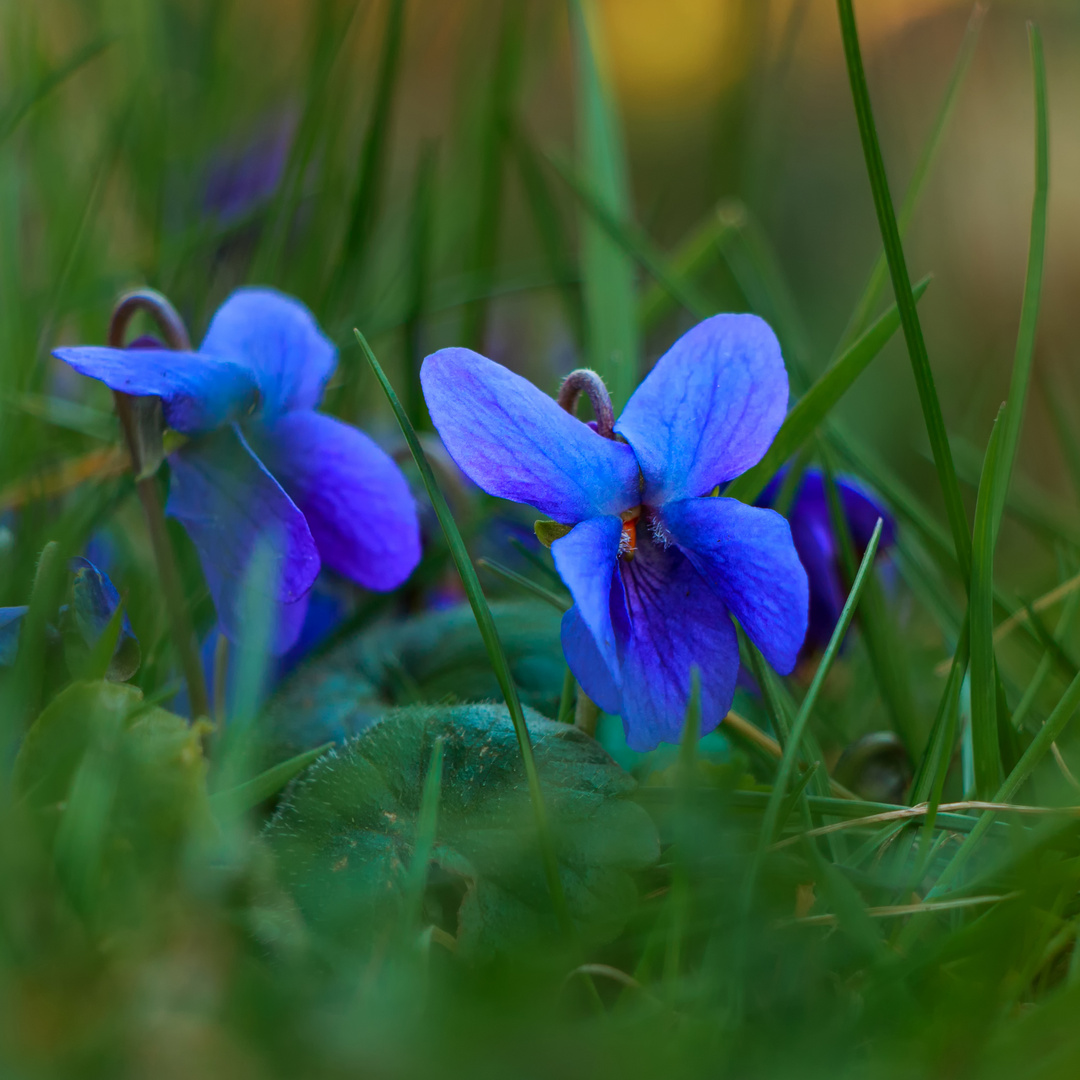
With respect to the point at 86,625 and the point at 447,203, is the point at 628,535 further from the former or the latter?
the point at 447,203

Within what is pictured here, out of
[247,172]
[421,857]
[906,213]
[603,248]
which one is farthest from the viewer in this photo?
[247,172]

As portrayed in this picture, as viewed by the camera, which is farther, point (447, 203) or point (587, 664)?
point (447, 203)

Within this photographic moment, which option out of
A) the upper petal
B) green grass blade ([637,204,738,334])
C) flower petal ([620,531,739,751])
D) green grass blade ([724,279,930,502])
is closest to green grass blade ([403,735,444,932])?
flower petal ([620,531,739,751])

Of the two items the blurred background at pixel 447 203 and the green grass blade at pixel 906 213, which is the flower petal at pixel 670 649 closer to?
the green grass blade at pixel 906 213

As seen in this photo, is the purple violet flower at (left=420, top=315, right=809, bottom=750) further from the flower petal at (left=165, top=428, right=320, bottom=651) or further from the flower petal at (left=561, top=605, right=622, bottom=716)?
the flower petal at (left=165, top=428, right=320, bottom=651)

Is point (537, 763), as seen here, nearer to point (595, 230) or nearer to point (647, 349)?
point (595, 230)

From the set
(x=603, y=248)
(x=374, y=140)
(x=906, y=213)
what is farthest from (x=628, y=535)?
(x=374, y=140)

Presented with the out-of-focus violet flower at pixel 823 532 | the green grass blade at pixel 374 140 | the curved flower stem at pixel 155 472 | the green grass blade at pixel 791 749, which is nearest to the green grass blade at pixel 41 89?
the green grass blade at pixel 374 140
